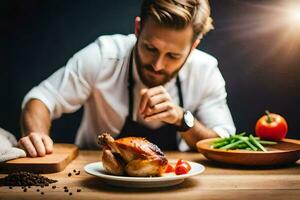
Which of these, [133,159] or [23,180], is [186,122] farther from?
[23,180]

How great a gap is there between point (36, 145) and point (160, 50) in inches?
35.4

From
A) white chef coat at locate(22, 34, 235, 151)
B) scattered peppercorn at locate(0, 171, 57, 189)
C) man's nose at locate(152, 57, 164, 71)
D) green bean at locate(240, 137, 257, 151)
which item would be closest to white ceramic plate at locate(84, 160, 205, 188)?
scattered peppercorn at locate(0, 171, 57, 189)

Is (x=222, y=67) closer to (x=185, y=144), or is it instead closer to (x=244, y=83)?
(x=244, y=83)

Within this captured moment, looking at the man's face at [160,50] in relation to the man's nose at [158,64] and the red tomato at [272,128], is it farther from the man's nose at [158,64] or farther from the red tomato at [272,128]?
the red tomato at [272,128]

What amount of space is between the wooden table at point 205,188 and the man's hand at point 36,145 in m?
0.16

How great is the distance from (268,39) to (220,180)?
6.41 feet

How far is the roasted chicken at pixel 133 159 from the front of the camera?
1.69 m

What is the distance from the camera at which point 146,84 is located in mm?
3025

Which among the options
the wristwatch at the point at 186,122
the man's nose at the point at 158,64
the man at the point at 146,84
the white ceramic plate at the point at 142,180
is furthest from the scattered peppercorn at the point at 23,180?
the man's nose at the point at 158,64

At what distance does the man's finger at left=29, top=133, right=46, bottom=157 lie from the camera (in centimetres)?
218

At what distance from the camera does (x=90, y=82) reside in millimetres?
3062

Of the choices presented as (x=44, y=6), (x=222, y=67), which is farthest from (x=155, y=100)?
(x=44, y=6)

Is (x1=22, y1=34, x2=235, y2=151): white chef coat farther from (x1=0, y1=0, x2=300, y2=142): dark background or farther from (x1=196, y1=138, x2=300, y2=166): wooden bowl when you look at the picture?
(x1=196, y1=138, x2=300, y2=166): wooden bowl

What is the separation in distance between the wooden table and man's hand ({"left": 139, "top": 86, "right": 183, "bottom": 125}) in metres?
0.46
